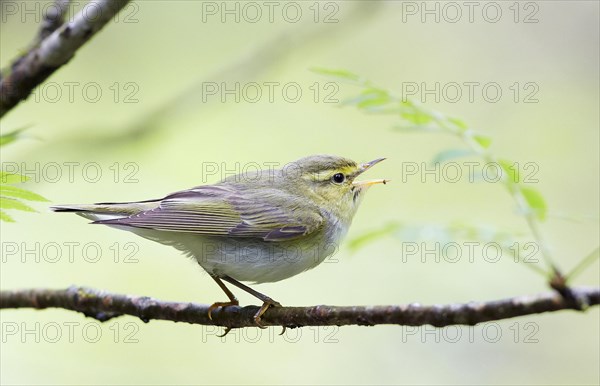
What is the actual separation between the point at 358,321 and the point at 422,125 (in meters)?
0.69

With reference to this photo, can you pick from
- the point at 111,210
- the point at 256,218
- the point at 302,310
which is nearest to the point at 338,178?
the point at 256,218

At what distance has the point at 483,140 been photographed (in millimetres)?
2057

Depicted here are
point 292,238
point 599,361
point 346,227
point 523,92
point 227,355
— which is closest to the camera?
point 292,238

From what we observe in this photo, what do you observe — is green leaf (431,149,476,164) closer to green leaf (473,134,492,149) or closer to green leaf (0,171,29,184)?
green leaf (473,134,492,149)

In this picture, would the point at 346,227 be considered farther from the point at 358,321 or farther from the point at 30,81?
the point at 30,81

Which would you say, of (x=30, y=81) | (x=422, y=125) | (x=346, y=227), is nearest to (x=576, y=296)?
(x=422, y=125)

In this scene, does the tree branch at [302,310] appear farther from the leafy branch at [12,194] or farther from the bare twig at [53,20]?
the bare twig at [53,20]

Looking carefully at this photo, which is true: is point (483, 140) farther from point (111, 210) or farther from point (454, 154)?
point (111, 210)

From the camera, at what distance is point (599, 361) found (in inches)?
222

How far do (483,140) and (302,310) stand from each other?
1.05m

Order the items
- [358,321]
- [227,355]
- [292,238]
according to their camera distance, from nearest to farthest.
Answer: [358,321] → [292,238] → [227,355]

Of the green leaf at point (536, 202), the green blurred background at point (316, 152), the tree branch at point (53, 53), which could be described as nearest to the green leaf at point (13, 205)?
the tree branch at point (53, 53)

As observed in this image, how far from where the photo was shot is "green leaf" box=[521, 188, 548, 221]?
1748 millimetres

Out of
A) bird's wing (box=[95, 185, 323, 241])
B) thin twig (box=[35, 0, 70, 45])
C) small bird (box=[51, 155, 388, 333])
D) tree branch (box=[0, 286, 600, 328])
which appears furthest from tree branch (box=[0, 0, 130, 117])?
bird's wing (box=[95, 185, 323, 241])
